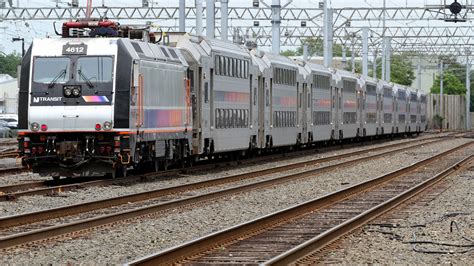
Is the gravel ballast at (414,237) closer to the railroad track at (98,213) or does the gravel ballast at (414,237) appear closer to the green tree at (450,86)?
the railroad track at (98,213)

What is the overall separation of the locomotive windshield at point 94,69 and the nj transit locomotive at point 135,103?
0.02 m

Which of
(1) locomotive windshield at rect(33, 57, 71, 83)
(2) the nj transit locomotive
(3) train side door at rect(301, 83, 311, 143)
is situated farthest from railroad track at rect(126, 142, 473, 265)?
(3) train side door at rect(301, 83, 311, 143)

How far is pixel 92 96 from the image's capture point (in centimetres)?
2261

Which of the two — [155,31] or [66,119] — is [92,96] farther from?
[155,31]

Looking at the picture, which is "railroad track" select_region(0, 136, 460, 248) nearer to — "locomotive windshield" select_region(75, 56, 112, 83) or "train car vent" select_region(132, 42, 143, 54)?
"locomotive windshield" select_region(75, 56, 112, 83)

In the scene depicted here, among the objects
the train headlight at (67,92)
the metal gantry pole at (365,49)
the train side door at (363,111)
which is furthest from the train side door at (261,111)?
the metal gantry pole at (365,49)

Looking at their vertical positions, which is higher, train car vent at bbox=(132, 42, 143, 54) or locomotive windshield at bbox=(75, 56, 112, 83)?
train car vent at bbox=(132, 42, 143, 54)

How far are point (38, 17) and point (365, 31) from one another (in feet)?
78.1

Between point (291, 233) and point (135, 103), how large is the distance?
29.6 ft

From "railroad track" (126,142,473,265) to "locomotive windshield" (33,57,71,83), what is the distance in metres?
6.65

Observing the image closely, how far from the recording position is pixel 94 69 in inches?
899

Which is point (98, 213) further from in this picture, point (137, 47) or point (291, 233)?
point (137, 47)

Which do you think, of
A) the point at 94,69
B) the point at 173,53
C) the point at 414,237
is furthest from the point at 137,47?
the point at 414,237

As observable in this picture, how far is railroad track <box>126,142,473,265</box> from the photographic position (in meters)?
11.8
